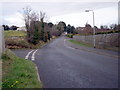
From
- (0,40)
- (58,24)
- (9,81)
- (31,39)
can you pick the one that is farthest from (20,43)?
(58,24)

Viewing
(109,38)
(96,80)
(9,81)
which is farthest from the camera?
(109,38)

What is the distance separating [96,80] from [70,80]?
1.04 metres

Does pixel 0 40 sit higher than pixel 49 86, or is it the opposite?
pixel 0 40

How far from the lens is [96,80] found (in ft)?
19.5

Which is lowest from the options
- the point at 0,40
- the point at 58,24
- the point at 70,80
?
the point at 70,80

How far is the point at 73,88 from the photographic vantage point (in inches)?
197

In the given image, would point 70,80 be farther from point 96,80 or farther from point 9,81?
point 9,81

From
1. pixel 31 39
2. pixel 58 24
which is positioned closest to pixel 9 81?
pixel 31 39

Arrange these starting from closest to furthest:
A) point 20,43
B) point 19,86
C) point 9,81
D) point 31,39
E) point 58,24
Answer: point 19,86, point 9,81, point 20,43, point 31,39, point 58,24

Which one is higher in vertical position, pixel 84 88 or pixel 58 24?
pixel 58 24

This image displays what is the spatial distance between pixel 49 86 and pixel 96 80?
1.97 m

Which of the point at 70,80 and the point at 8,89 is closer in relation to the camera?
the point at 8,89

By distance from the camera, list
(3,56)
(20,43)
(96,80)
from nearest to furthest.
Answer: (96,80) < (3,56) < (20,43)

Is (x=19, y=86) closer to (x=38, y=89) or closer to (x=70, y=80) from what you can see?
(x=38, y=89)
